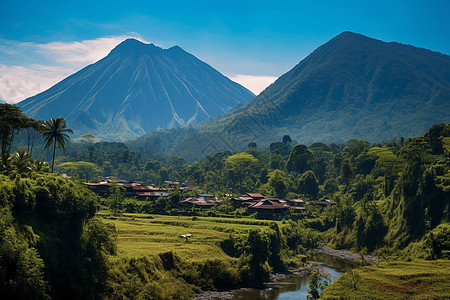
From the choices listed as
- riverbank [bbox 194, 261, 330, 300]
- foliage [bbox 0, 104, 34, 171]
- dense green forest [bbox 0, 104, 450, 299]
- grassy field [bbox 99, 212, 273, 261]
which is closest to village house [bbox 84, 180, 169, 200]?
dense green forest [bbox 0, 104, 450, 299]

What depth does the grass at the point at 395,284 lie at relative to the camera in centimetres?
3791

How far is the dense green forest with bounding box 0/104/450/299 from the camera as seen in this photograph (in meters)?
36.5

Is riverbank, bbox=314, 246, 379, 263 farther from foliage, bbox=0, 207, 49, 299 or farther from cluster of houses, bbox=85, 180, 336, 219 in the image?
foliage, bbox=0, 207, 49, 299

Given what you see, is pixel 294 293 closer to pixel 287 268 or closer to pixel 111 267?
pixel 287 268

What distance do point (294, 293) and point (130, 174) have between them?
139 m

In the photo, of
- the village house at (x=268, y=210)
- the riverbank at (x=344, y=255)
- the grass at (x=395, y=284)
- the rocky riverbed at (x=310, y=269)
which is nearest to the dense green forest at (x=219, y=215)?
the rocky riverbed at (x=310, y=269)

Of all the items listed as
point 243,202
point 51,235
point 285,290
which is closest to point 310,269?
Answer: point 285,290

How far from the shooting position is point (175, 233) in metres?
64.8

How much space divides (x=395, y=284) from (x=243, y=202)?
188 feet

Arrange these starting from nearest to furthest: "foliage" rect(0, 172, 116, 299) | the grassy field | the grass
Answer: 1. "foliage" rect(0, 172, 116, 299)
2. the grass
3. the grassy field

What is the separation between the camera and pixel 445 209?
64875mm

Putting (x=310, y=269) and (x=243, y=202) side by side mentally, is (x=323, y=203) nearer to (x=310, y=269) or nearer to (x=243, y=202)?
(x=243, y=202)

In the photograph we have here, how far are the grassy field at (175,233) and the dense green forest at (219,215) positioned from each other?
201 cm

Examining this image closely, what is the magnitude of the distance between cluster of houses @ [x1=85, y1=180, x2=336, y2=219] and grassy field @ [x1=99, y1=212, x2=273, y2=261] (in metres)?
8.82
